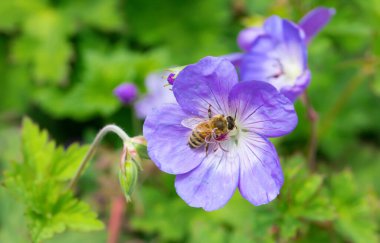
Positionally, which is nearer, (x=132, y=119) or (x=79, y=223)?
(x=79, y=223)

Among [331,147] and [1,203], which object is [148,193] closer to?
[1,203]

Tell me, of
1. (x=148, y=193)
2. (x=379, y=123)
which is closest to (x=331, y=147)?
(x=379, y=123)

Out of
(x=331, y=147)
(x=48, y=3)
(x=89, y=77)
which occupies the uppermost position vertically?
(x=48, y=3)

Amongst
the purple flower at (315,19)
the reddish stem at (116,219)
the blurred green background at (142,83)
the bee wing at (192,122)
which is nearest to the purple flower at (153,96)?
the blurred green background at (142,83)

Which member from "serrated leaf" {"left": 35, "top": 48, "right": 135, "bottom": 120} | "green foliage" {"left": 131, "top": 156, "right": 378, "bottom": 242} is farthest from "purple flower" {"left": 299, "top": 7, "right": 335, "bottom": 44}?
"serrated leaf" {"left": 35, "top": 48, "right": 135, "bottom": 120}

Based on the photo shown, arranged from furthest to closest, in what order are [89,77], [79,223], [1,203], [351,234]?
1. [89,77]
2. [1,203]
3. [351,234]
4. [79,223]

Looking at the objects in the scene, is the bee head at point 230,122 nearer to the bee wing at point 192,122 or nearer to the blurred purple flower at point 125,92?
the bee wing at point 192,122
